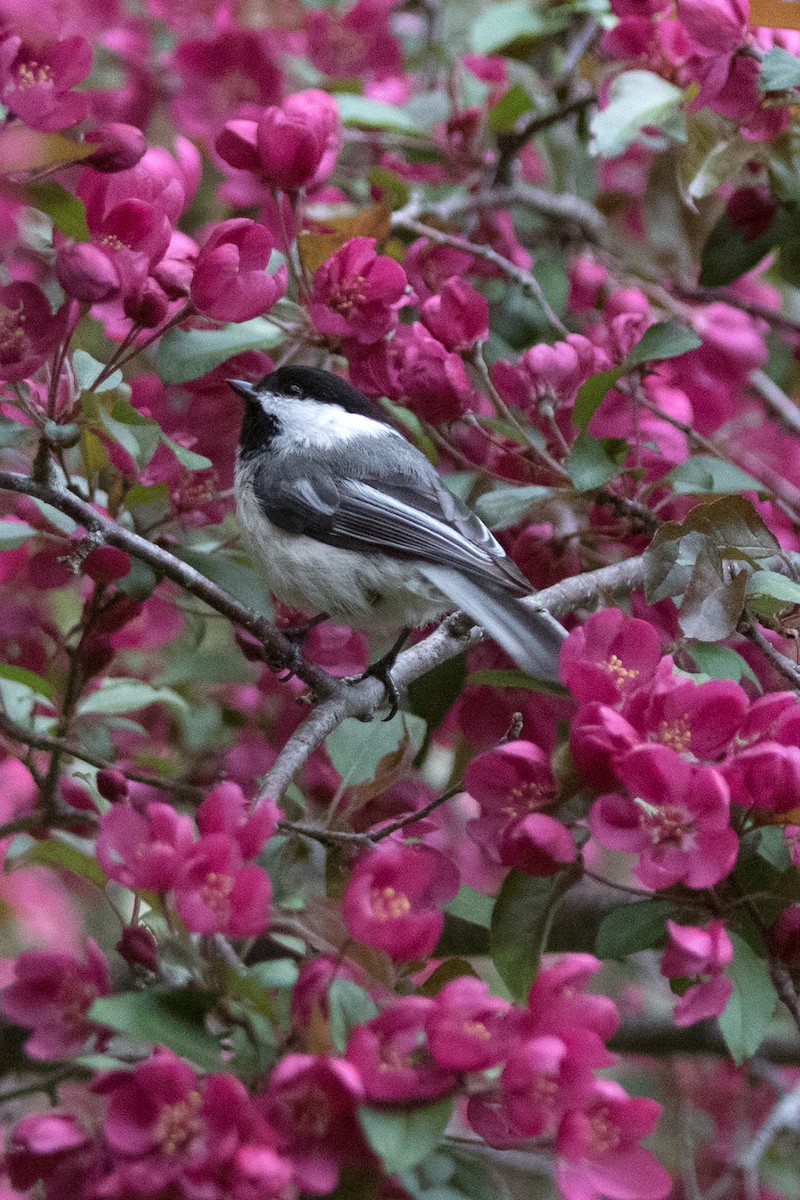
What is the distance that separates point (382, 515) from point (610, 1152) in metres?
1.25

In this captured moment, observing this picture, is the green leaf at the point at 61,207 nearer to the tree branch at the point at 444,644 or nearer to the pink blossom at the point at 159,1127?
the tree branch at the point at 444,644

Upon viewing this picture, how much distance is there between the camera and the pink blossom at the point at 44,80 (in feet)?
4.50

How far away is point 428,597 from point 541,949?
0.87 meters

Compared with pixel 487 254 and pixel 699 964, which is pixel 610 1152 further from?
pixel 487 254

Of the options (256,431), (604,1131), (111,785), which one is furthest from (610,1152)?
(256,431)

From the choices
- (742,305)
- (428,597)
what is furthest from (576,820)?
(742,305)

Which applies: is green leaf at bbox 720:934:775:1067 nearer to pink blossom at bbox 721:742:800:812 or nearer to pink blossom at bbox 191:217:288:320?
pink blossom at bbox 721:742:800:812

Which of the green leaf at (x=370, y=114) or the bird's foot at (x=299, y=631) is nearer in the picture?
the bird's foot at (x=299, y=631)

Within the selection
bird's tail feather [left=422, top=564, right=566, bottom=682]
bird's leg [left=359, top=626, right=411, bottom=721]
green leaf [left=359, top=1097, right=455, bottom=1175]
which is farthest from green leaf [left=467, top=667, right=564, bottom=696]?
green leaf [left=359, top=1097, right=455, bottom=1175]

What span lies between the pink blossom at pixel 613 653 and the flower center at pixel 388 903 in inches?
12.5

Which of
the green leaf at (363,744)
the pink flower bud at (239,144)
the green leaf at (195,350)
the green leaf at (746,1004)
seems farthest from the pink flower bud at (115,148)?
the green leaf at (746,1004)

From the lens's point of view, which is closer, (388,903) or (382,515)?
(388,903)

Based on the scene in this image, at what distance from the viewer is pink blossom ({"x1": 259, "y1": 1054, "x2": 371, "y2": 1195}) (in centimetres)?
99

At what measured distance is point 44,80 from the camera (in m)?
1.42
